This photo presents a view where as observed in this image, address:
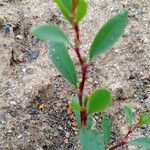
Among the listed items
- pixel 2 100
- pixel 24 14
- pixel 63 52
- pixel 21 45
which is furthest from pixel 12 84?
pixel 63 52

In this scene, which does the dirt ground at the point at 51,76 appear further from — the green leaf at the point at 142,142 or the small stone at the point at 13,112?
the green leaf at the point at 142,142

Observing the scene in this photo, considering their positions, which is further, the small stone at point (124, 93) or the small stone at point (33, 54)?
the small stone at point (33, 54)

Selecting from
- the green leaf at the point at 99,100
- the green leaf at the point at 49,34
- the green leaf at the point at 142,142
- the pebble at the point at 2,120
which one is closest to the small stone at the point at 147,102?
the green leaf at the point at 142,142

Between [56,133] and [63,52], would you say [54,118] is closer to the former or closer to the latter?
[56,133]

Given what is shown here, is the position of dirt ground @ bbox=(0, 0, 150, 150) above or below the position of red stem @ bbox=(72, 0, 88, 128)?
below

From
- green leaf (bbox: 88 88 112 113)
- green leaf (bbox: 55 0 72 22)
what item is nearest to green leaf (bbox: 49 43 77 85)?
green leaf (bbox: 88 88 112 113)

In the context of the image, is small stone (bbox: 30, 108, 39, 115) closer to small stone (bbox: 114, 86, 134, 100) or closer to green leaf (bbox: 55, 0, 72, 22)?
small stone (bbox: 114, 86, 134, 100)

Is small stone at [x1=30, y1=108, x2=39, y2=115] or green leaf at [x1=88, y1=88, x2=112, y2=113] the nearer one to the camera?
green leaf at [x1=88, y1=88, x2=112, y2=113]
